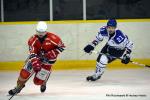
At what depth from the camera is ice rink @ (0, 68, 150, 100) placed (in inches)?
247

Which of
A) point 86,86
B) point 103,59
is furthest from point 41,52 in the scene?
point 103,59

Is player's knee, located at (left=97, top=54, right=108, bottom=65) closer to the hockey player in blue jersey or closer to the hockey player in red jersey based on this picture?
the hockey player in blue jersey

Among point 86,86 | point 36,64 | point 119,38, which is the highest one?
point 119,38

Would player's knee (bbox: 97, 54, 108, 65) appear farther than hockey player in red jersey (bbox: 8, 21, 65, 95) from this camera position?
Yes

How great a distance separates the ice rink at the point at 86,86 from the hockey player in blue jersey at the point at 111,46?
293 mm

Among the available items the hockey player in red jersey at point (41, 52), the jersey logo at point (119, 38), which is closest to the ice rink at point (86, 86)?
the hockey player in red jersey at point (41, 52)

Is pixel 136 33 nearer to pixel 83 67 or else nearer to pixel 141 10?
pixel 141 10

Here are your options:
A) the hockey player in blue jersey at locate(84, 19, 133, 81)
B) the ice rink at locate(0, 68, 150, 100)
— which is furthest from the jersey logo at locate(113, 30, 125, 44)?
the ice rink at locate(0, 68, 150, 100)

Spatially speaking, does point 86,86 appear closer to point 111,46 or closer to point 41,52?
point 111,46

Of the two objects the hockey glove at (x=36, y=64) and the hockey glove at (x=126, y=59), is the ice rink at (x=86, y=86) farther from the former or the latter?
the hockey glove at (x=36, y=64)

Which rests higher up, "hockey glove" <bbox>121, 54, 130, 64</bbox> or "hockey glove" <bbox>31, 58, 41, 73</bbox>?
"hockey glove" <bbox>31, 58, 41, 73</bbox>

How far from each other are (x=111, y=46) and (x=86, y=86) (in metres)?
0.76

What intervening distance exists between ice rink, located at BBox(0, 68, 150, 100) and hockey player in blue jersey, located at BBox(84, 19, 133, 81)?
293 mm

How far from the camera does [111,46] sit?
7543mm
